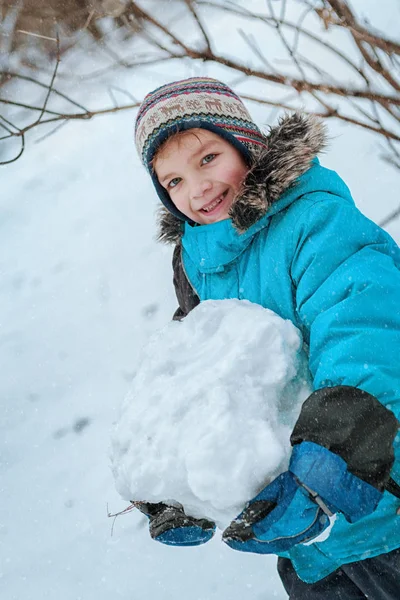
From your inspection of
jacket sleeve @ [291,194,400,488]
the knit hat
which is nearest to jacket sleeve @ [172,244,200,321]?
the knit hat

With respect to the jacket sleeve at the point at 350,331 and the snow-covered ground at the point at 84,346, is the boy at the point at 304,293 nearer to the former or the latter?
the jacket sleeve at the point at 350,331

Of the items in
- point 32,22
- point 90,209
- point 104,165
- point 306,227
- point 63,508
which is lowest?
point 63,508

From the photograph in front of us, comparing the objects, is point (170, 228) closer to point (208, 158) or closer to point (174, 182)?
point (174, 182)

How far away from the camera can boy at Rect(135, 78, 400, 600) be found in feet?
3.20

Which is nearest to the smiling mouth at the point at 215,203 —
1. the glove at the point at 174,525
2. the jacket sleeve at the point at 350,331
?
the jacket sleeve at the point at 350,331

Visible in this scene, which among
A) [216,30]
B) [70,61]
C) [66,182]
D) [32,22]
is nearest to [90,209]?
[66,182]

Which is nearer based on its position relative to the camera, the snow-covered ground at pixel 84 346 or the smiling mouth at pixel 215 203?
the smiling mouth at pixel 215 203

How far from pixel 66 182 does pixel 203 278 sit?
314 cm

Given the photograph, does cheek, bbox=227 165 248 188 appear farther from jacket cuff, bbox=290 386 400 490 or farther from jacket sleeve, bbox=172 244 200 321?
jacket cuff, bbox=290 386 400 490

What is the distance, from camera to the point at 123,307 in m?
3.38

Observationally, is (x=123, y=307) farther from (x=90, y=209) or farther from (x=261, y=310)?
(x=261, y=310)

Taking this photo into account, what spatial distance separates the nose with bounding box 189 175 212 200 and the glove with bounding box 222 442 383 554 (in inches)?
29.4

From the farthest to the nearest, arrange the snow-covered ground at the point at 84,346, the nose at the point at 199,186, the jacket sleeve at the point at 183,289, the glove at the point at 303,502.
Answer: the snow-covered ground at the point at 84,346 → the jacket sleeve at the point at 183,289 → the nose at the point at 199,186 → the glove at the point at 303,502

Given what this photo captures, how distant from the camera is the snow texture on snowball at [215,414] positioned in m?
1.03
